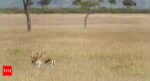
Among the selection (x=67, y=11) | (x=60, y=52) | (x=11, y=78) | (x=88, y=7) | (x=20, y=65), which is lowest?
(x=67, y=11)

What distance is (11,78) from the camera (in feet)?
39.4

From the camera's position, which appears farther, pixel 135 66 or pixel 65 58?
pixel 65 58

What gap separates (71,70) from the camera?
14281mm

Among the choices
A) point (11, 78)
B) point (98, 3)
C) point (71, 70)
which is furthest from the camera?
point (98, 3)

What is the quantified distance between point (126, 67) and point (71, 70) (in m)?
2.40

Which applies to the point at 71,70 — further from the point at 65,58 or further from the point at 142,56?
the point at 142,56

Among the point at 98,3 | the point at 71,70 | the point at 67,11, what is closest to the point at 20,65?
the point at 71,70

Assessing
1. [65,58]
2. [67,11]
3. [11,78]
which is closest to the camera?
[11,78]

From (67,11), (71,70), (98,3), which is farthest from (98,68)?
(67,11)

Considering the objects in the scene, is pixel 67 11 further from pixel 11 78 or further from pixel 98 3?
pixel 11 78

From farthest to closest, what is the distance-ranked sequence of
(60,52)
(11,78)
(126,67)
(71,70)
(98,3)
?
(98,3)
(60,52)
(126,67)
(71,70)
(11,78)

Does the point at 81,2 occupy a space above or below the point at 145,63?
below

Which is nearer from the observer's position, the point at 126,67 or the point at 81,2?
the point at 126,67

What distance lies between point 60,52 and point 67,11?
4929 inches
